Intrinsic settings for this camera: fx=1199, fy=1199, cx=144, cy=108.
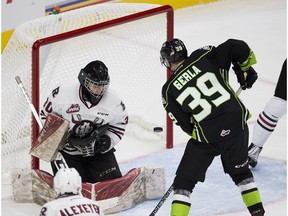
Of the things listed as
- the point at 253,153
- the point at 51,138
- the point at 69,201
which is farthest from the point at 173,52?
the point at 69,201

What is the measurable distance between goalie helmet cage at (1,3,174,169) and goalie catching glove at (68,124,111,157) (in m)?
0.24

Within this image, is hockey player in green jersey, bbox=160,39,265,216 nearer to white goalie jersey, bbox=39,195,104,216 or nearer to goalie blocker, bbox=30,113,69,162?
goalie blocker, bbox=30,113,69,162

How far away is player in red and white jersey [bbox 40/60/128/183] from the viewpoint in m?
5.48

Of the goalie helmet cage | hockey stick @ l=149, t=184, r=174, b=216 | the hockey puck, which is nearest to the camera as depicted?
hockey stick @ l=149, t=184, r=174, b=216

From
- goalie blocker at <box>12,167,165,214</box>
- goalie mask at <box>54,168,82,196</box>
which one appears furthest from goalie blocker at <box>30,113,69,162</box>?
goalie mask at <box>54,168,82,196</box>

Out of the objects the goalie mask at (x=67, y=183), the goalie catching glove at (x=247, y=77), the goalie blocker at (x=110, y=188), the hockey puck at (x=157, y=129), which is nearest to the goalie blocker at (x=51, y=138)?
the goalie blocker at (x=110, y=188)

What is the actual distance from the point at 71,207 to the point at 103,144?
4.24 ft

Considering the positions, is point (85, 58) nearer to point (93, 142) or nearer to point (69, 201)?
point (93, 142)

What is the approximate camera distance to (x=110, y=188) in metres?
5.53

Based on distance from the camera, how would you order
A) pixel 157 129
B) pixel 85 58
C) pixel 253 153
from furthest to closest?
pixel 85 58
pixel 157 129
pixel 253 153

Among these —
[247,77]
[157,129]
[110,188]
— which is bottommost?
[157,129]

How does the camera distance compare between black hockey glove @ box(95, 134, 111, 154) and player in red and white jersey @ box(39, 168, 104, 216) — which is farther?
black hockey glove @ box(95, 134, 111, 154)

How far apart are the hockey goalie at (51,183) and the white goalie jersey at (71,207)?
1.17 m

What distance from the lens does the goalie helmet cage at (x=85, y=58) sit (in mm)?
5863
